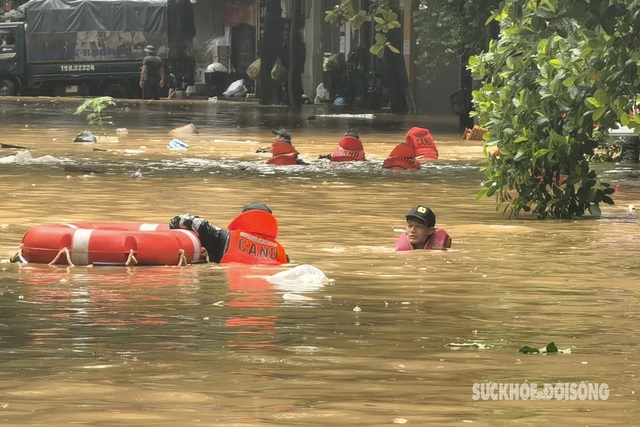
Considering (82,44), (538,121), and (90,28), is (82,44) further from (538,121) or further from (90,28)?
(538,121)

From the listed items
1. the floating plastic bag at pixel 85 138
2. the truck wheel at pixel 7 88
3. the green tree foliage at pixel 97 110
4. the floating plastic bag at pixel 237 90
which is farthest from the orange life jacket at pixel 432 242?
the floating plastic bag at pixel 237 90

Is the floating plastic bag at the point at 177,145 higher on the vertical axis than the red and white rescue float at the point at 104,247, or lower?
lower

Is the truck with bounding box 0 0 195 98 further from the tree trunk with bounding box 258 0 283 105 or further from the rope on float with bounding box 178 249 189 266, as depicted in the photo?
the rope on float with bounding box 178 249 189 266

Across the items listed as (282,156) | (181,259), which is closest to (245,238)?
(181,259)

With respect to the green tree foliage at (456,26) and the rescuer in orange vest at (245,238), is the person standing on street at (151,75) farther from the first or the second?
the rescuer in orange vest at (245,238)

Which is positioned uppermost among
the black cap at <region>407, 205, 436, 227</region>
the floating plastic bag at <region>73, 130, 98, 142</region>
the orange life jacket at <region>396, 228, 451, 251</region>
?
the black cap at <region>407, 205, 436, 227</region>

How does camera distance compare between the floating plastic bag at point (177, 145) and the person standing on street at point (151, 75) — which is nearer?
the floating plastic bag at point (177, 145)

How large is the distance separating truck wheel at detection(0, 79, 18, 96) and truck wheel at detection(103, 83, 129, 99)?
10.5 ft

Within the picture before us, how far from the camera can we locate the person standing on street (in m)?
54.1

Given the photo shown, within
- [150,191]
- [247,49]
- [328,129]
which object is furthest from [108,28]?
[150,191]

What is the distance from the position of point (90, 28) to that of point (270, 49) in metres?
7.74

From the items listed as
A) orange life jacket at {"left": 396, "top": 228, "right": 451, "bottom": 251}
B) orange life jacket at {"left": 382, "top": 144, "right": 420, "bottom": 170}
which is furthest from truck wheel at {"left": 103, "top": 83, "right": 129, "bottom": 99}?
orange life jacket at {"left": 396, "top": 228, "right": 451, "bottom": 251}

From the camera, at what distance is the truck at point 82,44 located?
56031mm

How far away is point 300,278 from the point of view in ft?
35.7
